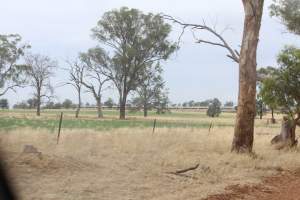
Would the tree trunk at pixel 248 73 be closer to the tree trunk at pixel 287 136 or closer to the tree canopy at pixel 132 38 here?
the tree trunk at pixel 287 136

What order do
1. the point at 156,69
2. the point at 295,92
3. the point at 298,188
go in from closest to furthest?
the point at 298,188
the point at 295,92
the point at 156,69

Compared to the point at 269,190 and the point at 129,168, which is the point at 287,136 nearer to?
the point at 269,190

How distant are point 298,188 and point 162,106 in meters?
71.7

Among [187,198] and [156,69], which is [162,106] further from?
[187,198]

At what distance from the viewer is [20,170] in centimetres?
1070

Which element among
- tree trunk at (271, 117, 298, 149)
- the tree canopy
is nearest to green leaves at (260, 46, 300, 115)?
tree trunk at (271, 117, 298, 149)

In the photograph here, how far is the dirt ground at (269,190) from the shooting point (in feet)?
34.3

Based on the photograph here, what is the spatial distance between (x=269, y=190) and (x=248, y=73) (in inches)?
246

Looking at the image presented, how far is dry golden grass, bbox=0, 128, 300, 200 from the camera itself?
31.8ft

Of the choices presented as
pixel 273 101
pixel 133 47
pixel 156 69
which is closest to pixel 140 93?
pixel 156 69

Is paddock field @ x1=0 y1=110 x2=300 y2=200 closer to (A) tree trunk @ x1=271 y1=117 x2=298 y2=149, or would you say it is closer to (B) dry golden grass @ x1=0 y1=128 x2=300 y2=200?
(B) dry golden grass @ x1=0 y1=128 x2=300 y2=200

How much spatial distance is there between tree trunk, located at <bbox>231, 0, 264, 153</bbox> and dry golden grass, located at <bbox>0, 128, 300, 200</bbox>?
0.74 m

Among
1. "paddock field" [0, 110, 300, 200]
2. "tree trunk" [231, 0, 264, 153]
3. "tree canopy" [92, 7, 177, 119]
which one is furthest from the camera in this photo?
"tree canopy" [92, 7, 177, 119]

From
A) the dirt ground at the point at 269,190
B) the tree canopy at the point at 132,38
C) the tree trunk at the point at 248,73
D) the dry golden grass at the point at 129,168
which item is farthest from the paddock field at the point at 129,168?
the tree canopy at the point at 132,38
